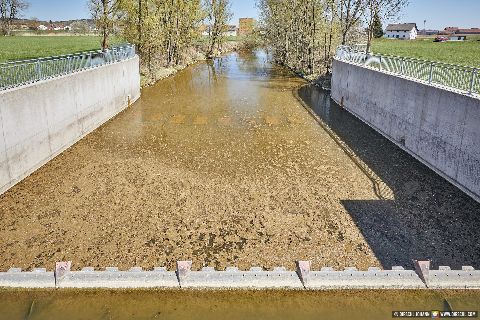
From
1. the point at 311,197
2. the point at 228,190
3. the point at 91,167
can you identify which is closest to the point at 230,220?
the point at 228,190

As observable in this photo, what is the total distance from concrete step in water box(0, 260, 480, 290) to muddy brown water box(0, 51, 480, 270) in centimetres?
59

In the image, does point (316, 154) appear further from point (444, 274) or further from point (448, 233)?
point (444, 274)

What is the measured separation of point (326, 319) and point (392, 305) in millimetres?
1024

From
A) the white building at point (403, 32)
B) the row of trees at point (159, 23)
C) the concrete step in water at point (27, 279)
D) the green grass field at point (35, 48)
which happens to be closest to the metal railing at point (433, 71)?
the concrete step in water at point (27, 279)

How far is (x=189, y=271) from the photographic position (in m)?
5.95

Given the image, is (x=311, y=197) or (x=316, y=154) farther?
(x=316, y=154)

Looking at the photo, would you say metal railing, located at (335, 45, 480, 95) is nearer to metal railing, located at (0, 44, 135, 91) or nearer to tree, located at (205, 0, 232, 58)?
metal railing, located at (0, 44, 135, 91)

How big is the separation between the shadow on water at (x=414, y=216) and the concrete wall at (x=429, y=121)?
349 millimetres

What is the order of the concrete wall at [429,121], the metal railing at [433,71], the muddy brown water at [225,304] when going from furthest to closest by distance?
the metal railing at [433,71] < the concrete wall at [429,121] < the muddy brown water at [225,304]

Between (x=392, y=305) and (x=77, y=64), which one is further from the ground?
(x=77, y=64)

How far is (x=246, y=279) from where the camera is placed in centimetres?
588

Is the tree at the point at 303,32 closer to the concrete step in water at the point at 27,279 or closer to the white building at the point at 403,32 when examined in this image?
the concrete step in water at the point at 27,279

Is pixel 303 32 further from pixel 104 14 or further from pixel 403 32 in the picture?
pixel 403 32

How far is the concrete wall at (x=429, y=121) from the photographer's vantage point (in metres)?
9.02
